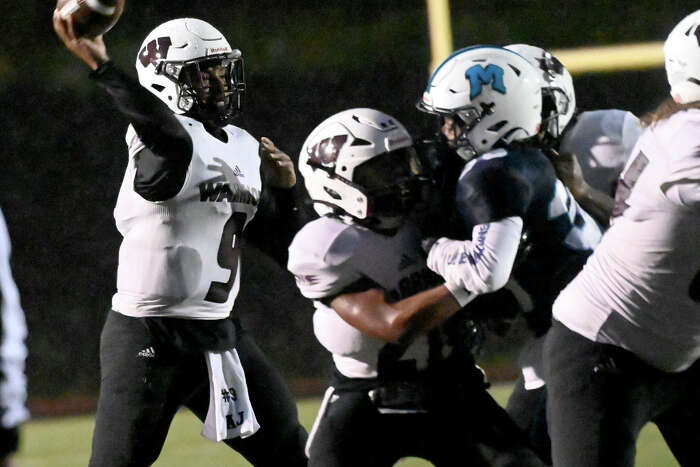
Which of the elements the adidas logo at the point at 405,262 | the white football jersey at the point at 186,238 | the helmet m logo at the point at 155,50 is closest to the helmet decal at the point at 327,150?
the adidas logo at the point at 405,262

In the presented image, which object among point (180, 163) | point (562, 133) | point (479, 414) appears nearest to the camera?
point (479, 414)

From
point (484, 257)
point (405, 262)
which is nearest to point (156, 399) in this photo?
point (405, 262)

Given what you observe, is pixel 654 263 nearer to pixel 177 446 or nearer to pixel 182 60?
pixel 182 60

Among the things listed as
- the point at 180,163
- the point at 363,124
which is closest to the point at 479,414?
the point at 363,124

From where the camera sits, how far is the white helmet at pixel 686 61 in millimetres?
2684

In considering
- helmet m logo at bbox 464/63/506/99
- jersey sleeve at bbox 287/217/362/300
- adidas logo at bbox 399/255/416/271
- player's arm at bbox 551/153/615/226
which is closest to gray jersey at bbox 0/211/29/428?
jersey sleeve at bbox 287/217/362/300

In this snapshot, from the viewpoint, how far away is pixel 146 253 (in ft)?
11.6

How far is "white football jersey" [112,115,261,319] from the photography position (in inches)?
139

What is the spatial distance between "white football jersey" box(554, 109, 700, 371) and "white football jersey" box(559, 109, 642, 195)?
92 centimetres

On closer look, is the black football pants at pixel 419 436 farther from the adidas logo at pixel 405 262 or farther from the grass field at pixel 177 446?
the grass field at pixel 177 446

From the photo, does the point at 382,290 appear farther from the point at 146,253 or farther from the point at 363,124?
the point at 146,253

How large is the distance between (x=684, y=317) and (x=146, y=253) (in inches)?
63.1

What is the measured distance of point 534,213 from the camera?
3055 millimetres

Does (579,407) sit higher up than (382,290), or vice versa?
(382,290)
